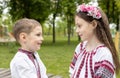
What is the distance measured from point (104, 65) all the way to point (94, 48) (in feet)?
0.69

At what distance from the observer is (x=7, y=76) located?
8125mm

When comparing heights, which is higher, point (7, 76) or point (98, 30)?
point (98, 30)

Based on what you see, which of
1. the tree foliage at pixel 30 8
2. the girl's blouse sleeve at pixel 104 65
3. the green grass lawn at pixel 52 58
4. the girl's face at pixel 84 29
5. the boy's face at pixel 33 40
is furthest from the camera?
the tree foliage at pixel 30 8

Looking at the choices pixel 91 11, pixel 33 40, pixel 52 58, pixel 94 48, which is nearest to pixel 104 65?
pixel 94 48

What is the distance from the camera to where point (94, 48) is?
3.04 metres

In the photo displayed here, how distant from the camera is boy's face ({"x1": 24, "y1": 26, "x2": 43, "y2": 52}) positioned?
10.3ft

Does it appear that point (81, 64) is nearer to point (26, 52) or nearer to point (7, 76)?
point (26, 52)

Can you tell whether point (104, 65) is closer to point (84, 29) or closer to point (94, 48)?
point (94, 48)

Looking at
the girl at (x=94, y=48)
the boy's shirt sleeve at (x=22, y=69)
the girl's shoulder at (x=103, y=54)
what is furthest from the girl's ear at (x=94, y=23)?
the boy's shirt sleeve at (x=22, y=69)

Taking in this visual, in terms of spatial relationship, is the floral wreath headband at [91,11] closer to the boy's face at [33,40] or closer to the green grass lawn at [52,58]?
the boy's face at [33,40]

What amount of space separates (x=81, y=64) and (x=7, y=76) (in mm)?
5300

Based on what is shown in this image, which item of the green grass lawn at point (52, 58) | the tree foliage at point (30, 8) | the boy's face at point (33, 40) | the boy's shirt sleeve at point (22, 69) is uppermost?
the boy's face at point (33, 40)

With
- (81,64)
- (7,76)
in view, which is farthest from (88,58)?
(7,76)

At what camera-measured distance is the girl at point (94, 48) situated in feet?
9.55
